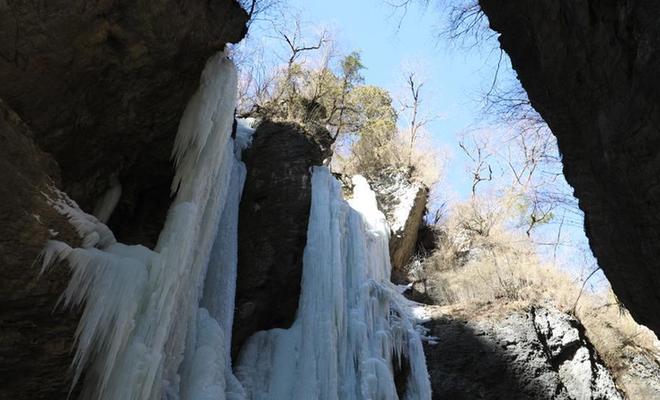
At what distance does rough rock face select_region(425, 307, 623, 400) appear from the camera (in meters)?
9.12

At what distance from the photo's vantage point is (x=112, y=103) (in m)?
5.84

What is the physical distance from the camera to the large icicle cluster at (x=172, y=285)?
4543mm

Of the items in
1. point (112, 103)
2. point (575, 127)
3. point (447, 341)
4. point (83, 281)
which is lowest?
point (83, 281)

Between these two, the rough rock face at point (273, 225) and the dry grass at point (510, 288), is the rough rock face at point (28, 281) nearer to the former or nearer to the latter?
the rough rock face at point (273, 225)

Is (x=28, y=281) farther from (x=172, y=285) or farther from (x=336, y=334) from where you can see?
(x=336, y=334)

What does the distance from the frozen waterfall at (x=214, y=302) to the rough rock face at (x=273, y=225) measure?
0.20 metres

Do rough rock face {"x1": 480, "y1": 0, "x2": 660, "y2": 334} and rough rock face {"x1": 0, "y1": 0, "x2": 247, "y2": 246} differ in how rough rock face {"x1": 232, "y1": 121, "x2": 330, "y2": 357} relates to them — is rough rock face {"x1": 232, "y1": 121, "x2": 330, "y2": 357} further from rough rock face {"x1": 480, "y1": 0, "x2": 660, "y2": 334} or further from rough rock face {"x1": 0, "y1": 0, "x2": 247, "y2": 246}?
rough rock face {"x1": 480, "y1": 0, "x2": 660, "y2": 334}

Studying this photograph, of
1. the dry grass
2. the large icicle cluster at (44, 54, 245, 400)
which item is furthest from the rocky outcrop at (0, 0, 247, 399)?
the dry grass

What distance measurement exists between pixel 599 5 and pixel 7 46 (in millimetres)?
4294

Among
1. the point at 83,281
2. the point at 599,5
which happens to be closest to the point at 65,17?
the point at 83,281

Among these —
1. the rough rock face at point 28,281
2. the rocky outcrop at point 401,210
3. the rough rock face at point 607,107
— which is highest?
the rocky outcrop at point 401,210

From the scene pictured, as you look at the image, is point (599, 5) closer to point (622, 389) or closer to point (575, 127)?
point (575, 127)

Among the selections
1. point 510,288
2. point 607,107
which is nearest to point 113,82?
point 607,107

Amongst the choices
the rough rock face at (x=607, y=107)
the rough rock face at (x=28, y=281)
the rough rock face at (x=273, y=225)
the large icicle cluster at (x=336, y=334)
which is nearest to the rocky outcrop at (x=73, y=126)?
the rough rock face at (x=28, y=281)
